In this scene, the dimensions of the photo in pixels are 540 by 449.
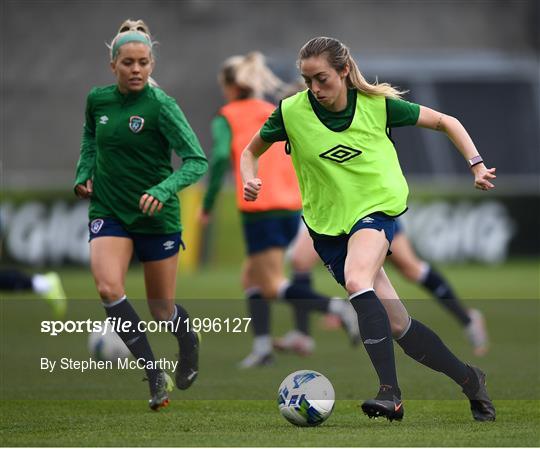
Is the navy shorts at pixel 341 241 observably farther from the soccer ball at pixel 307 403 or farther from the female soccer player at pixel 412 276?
the female soccer player at pixel 412 276

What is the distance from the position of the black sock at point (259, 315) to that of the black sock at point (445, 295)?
4.65 ft

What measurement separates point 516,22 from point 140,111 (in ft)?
77.8

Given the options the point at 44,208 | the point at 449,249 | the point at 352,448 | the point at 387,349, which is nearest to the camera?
the point at 352,448

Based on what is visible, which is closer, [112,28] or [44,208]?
[44,208]

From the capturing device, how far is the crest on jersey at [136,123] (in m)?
7.64

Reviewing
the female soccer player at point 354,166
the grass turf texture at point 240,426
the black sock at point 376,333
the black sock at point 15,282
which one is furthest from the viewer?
the black sock at point 15,282

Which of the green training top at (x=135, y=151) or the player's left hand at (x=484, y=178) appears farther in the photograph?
the green training top at (x=135, y=151)

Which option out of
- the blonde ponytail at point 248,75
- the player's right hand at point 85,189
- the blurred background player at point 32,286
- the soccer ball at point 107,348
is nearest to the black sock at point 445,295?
the blonde ponytail at point 248,75

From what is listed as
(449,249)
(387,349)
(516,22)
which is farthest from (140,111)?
(516,22)

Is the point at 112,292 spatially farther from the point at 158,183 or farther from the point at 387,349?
the point at 387,349

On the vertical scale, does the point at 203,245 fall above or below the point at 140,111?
below

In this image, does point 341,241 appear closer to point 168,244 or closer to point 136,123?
point 168,244

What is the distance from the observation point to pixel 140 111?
766 cm

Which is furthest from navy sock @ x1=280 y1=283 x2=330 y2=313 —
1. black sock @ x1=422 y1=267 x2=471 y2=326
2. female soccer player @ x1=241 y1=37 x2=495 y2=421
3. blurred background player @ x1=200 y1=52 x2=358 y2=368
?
female soccer player @ x1=241 y1=37 x2=495 y2=421
